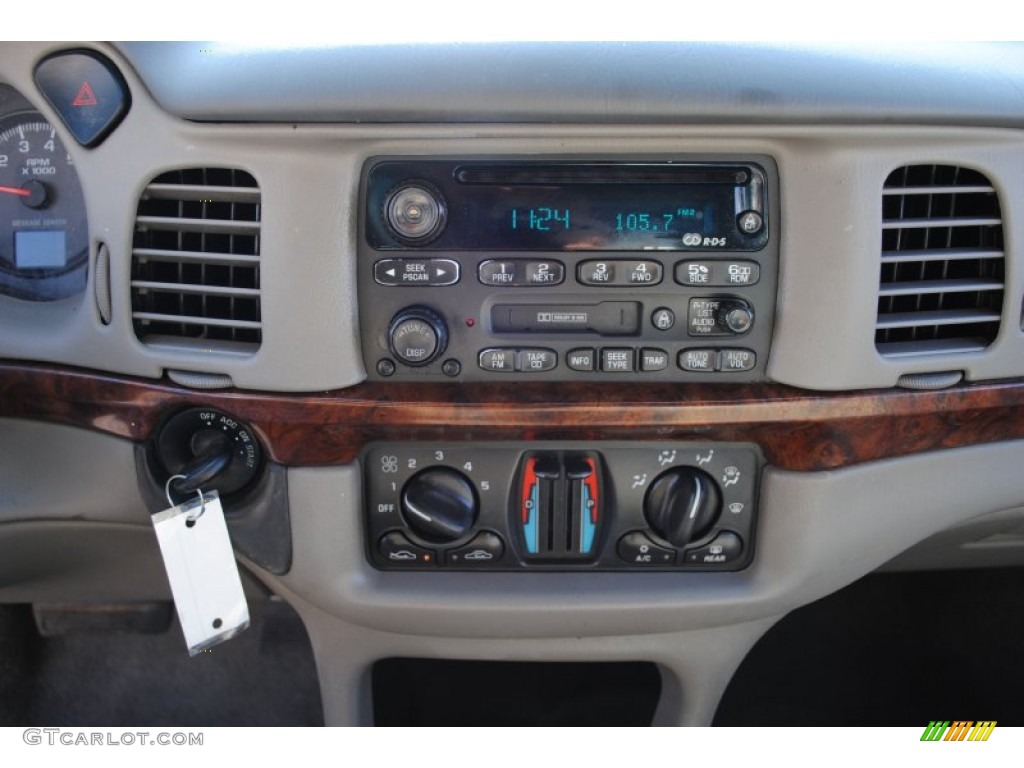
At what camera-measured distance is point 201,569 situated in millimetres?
1306

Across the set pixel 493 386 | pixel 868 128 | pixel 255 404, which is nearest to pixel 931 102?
pixel 868 128

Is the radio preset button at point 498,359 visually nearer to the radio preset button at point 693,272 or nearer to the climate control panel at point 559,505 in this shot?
the climate control panel at point 559,505

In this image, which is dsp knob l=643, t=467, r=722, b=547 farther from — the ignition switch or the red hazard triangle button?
the red hazard triangle button

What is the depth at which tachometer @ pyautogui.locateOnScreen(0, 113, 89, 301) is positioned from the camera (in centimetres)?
138

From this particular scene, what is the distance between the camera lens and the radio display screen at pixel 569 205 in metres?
1.19

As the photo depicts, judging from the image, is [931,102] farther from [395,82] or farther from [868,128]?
[395,82]

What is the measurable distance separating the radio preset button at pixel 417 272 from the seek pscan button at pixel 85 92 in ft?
1.33

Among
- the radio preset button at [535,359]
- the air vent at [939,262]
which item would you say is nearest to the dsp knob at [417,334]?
the radio preset button at [535,359]

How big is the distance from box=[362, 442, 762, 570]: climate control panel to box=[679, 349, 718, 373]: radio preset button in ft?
0.46

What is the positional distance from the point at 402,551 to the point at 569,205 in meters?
0.57


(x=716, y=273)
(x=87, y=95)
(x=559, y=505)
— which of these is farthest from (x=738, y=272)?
(x=87, y=95)
